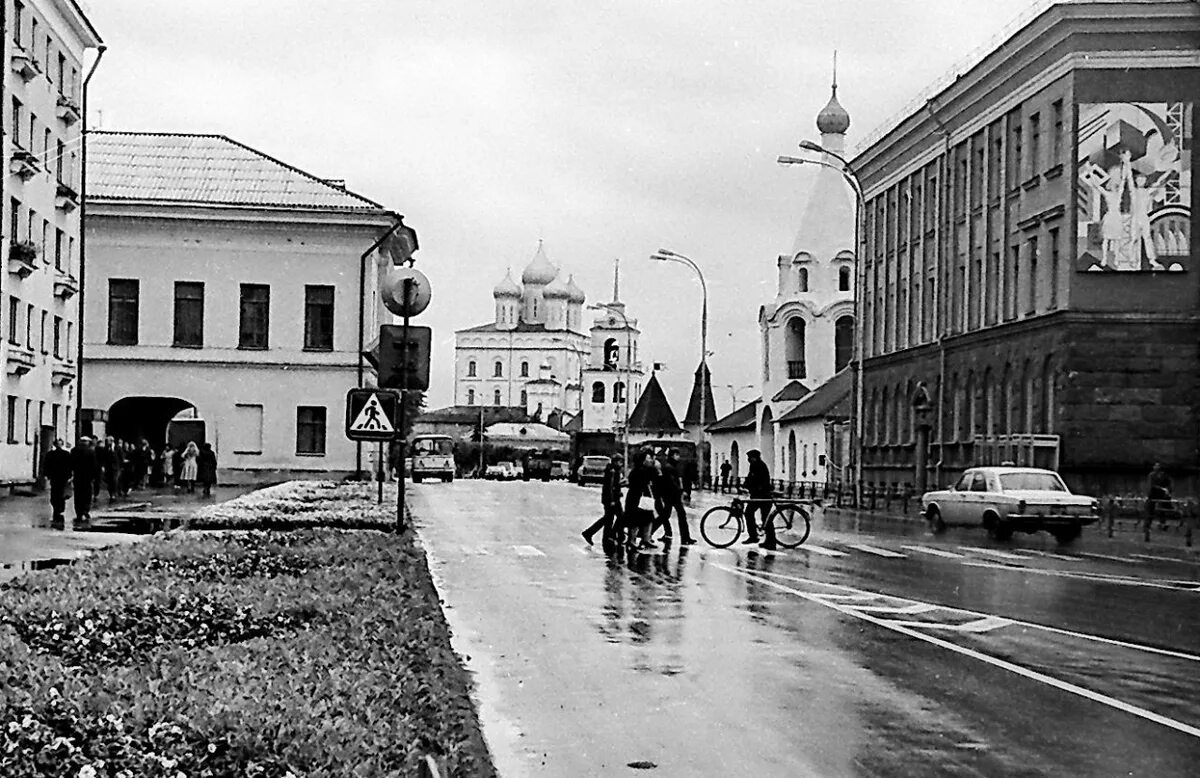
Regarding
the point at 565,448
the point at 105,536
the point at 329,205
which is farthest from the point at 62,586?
the point at 565,448

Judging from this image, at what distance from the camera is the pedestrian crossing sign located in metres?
23.9

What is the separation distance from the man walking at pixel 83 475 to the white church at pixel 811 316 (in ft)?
178

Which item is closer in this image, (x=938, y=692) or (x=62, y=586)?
(x=938, y=692)

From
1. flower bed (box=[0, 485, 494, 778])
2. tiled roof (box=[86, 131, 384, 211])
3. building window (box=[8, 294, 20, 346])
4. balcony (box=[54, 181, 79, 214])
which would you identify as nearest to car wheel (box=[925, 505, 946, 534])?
flower bed (box=[0, 485, 494, 778])

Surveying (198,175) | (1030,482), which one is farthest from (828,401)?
(1030,482)

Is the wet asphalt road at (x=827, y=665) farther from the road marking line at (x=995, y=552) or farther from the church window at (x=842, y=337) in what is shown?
the church window at (x=842, y=337)

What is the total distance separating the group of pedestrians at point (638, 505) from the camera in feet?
94.2

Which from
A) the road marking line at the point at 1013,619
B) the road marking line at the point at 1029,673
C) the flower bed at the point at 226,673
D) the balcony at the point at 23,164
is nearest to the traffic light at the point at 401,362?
the road marking line at the point at 1013,619

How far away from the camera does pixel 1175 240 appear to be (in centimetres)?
4556

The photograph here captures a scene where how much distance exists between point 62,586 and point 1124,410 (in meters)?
37.4

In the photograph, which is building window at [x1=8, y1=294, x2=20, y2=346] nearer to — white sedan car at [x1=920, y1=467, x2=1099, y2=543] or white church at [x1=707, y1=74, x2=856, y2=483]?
white sedan car at [x1=920, y1=467, x2=1099, y2=543]

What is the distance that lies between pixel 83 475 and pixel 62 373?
22.0m

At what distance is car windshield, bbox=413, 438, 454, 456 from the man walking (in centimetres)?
5993

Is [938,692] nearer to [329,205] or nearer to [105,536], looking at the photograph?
[105,536]
